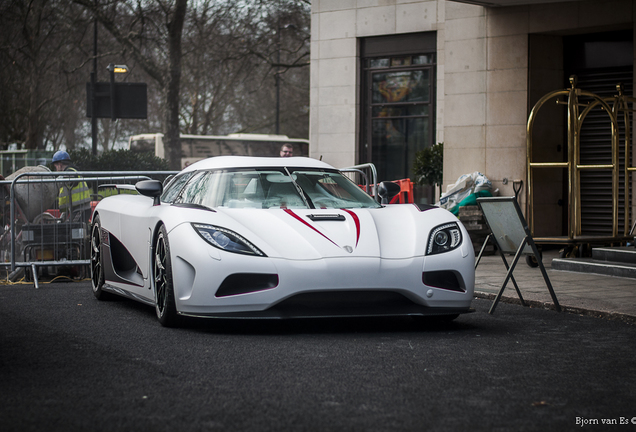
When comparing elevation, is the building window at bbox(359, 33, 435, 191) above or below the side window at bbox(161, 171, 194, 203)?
above

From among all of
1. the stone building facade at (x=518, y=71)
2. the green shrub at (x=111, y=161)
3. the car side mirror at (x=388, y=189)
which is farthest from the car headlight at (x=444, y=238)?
the green shrub at (x=111, y=161)

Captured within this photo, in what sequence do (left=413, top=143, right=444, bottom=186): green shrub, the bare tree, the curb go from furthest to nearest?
the bare tree → (left=413, top=143, right=444, bottom=186): green shrub → the curb

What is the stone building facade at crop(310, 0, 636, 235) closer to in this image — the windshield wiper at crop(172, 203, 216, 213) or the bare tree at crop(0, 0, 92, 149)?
the windshield wiper at crop(172, 203, 216, 213)

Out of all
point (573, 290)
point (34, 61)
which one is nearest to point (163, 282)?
point (573, 290)

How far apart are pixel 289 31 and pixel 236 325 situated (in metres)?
24.9

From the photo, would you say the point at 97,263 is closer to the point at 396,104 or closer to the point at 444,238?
the point at 444,238

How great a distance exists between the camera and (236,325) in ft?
21.2

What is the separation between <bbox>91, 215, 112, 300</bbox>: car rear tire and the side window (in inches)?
39.7

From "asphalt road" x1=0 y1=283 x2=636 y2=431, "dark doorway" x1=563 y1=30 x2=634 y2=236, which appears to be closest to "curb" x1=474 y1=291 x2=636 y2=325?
"asphalt road" x1=0 y1=283 x2=636 y2=431

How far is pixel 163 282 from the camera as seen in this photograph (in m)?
6.40

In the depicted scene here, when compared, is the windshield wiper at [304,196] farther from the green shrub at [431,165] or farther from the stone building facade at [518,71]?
the green shrub at [431,165]

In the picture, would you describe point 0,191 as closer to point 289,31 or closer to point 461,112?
point 461,112

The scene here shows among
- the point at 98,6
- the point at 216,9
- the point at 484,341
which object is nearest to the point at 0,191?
the point at 484,341

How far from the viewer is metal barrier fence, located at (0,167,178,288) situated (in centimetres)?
1091
